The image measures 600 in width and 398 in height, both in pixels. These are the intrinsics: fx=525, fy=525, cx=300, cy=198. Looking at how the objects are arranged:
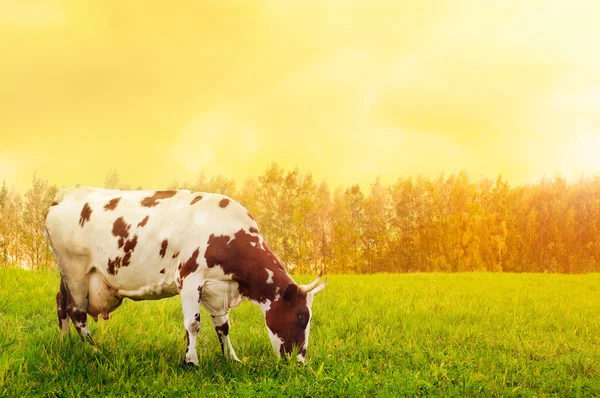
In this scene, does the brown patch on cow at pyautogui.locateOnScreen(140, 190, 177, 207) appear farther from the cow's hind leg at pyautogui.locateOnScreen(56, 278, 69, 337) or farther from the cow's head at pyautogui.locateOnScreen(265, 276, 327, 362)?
the cow's head at pyautogui.locateOnScreen(265, 276, 327, 362)

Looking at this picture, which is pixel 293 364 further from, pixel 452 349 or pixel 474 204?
pixel 474 204

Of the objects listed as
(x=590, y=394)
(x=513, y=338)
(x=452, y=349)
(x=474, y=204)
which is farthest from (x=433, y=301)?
(x=474, y=204)

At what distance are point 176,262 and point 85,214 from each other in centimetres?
184

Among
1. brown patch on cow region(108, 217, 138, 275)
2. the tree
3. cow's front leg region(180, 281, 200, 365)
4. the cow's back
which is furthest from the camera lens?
the tree

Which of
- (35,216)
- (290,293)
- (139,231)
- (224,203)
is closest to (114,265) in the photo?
(139,231)

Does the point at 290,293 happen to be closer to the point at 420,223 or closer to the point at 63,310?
the point at 63,310

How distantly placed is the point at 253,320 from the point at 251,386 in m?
4.50

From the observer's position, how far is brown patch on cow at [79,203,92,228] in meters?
7.79

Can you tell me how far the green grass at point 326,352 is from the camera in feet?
20.7

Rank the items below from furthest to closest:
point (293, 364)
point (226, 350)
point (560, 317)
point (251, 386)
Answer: point (560, 317) < point (226, 350) < point (293, 364) < point (251, 386)

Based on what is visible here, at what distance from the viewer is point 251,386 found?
6.16 meters

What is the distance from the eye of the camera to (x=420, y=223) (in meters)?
47.7

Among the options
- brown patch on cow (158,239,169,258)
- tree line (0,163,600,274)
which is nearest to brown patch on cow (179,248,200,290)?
brown patch on cow (158,239,169,258)

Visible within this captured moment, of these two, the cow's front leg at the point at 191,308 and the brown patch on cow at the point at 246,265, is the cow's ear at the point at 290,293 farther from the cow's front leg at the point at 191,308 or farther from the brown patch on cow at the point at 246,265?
the cow's front leg at the point at 191,308
